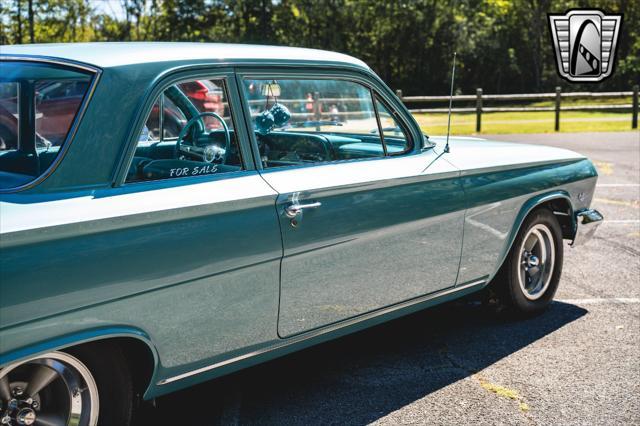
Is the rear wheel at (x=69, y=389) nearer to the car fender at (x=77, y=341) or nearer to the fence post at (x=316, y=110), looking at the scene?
the car fender at (x=77, y=341)

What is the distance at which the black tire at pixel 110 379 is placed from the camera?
2.71 meters

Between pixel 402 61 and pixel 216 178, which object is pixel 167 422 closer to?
pixel 216 178

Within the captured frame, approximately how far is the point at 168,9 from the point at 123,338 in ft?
142

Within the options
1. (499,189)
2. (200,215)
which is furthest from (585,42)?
(200,215)

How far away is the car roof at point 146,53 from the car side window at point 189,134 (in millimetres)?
117

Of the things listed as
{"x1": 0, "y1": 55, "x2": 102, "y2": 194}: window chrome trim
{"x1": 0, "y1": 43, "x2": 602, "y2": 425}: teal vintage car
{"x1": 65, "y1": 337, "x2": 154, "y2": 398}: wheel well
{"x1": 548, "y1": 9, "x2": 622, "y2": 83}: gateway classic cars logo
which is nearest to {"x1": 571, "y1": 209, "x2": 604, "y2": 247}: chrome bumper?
{"x1": 0, "y1": 43, "x2": 602, "y2": 425}: teal vintage car

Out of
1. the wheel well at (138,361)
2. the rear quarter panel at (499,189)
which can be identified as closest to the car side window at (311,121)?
the rear quarter panel at (499,189)

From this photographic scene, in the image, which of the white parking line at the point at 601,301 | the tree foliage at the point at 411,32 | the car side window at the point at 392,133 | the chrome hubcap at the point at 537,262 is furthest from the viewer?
the tree foliage at the point at 411,32

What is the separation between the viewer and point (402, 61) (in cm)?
5003

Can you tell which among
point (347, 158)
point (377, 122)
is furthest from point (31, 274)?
point (377, 122)

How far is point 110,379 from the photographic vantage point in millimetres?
2775

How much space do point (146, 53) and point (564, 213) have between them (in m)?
3.14

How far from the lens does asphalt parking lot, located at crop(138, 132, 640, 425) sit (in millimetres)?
3506

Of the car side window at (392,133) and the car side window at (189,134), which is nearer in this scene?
the car side window at (189,134)
